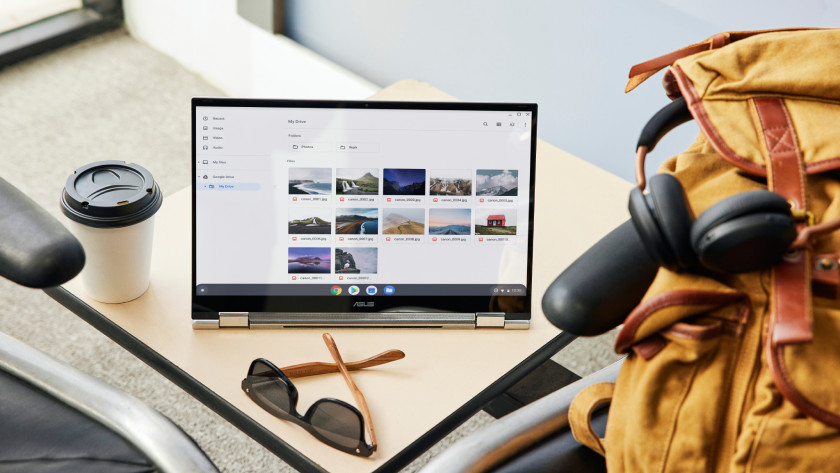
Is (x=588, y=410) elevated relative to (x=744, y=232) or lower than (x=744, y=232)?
lower

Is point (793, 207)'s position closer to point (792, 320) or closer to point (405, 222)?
point (792, 320)

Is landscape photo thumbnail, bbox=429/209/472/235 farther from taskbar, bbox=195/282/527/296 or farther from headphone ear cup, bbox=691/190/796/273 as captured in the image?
headphone ear cup, bbox=691/190/796/273

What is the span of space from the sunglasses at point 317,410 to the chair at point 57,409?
0.10 metres

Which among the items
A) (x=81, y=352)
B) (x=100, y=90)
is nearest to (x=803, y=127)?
(x=81, y=352)

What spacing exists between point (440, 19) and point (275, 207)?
4.01ft

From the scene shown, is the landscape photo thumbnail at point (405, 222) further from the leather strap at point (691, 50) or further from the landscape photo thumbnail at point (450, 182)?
the leather strap at point (691, 50)

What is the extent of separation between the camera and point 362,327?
3.46 ft

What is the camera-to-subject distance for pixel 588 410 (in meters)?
0.91

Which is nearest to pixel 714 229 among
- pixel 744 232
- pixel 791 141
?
pixel 744 232

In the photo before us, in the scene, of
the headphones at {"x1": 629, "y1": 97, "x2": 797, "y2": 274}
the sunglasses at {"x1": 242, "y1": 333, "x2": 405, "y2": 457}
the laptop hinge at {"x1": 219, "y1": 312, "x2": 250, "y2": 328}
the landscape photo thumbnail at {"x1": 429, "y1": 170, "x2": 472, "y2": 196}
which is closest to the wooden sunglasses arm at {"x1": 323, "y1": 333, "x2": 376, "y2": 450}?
the sunglasses at {"x1": 242, "y1": 333, "x2": 405, "y2": 457}

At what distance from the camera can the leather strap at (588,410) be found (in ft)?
2.99

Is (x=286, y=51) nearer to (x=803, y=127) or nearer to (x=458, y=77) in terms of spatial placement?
(x=458, y=77)

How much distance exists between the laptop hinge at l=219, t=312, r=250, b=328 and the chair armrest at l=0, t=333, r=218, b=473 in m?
0.13

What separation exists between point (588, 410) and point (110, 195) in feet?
2.02
